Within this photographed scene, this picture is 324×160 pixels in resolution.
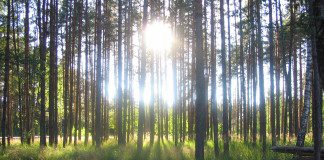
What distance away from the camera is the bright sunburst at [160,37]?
26.4 metres

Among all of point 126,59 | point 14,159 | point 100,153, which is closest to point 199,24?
point 100,153

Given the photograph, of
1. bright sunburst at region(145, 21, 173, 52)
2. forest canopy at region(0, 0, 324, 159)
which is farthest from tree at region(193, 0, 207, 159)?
bright sunburst at region(145, 21, 173, 52)

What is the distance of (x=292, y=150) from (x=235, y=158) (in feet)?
9.50

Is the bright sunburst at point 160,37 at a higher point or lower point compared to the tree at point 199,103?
higher

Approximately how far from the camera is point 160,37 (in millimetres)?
27625

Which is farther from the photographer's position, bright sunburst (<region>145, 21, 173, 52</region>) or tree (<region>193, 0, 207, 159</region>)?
bright sunburst (<region>145, 21, 173, 52</region>)

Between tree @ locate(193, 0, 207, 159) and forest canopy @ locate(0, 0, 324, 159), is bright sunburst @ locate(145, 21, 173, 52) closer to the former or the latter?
forest canopy @ locate(0, 0, 324, 159)

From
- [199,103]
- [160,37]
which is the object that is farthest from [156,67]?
[199,103]

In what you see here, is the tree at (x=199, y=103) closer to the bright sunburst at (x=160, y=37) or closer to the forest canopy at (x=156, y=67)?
the forest canopy at (x=156, y=67)

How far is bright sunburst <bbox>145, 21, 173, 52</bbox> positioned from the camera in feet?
86.6

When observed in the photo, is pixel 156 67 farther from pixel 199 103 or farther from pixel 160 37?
pixel 199 103

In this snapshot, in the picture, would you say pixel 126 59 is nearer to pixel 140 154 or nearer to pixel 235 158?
pixel 140 154

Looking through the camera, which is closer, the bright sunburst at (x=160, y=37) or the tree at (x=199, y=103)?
the tree at (x=199, y=103)

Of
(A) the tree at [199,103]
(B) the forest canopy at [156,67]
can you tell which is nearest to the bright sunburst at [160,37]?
(B) the forest canopy at [156,67]
